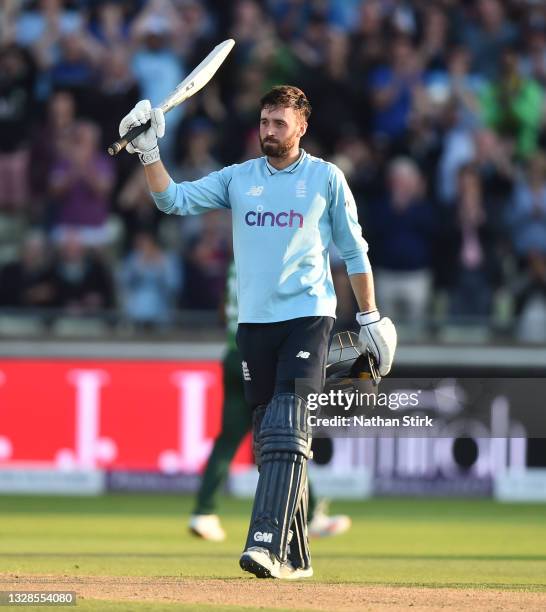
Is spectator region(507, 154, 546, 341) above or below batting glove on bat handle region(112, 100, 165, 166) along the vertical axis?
above

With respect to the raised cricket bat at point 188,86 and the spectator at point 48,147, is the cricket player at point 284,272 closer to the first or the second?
the raised cricket bat at point 188,86

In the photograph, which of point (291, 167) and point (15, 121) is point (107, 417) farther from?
point (291, 167)

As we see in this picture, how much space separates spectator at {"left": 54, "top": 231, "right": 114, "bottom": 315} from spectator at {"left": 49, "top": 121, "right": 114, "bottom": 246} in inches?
16.2

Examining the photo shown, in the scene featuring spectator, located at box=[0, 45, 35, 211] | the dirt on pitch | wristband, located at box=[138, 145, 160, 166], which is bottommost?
the dirt on pitch

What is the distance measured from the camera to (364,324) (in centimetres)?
719

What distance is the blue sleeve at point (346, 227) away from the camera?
711 cm

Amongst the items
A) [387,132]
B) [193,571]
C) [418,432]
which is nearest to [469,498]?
[418,432]

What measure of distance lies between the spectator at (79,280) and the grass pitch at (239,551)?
1.98m

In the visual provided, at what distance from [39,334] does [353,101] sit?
14.0ft

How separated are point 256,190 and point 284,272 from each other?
17.1 inches

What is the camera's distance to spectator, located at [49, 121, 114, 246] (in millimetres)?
15047

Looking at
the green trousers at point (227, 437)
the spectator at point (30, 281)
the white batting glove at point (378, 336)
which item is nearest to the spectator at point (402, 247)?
the spectator at point (30, 281)

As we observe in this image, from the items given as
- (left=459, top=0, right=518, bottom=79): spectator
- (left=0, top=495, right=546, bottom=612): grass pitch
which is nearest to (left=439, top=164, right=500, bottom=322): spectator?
Result: (left=0, top=495, right=546, bottom=612): grass pitch

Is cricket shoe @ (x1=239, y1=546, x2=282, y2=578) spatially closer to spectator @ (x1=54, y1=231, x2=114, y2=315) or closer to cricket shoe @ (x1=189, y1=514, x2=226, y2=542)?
cricket shoe @ (x1=189, y1=514, x2=226, y2=542)
